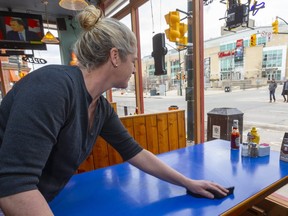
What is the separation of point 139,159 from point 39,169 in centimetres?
62

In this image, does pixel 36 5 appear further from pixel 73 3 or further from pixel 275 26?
pixel 275 26

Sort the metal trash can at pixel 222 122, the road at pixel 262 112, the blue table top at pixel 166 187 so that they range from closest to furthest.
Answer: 1. the blue table top at pixel 166 187
2. the metal trash can at pixel 222 122
3. the road at pixel 262 112

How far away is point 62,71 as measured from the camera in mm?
689

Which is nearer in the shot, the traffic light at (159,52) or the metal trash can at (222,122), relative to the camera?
the metal trash can at (222,122)

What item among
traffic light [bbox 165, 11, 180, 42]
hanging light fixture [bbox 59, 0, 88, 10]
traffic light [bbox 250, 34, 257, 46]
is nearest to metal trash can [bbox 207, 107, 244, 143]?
traffic light [bbox 250, 34, 257, 46]

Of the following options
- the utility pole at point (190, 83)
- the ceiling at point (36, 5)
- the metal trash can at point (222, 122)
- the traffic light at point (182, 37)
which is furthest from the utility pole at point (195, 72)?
the ceiling at point (36, 5)

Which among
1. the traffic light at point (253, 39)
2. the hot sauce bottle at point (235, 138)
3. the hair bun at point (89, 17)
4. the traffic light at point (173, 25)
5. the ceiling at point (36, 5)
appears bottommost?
the hot sauce bottle at point (235, 138)

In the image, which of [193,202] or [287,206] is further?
[287,206]

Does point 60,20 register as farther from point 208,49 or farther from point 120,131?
point 120,131

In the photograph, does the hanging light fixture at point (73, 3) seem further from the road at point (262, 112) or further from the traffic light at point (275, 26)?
the traffic light at point (275, 26)

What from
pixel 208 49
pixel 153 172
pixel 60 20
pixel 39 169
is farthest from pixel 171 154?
pixel 60 20

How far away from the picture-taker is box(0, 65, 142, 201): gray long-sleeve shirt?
0.53 metres

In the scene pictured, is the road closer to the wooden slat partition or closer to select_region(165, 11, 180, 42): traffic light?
the wooden slat partition

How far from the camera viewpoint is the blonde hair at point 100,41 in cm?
79
